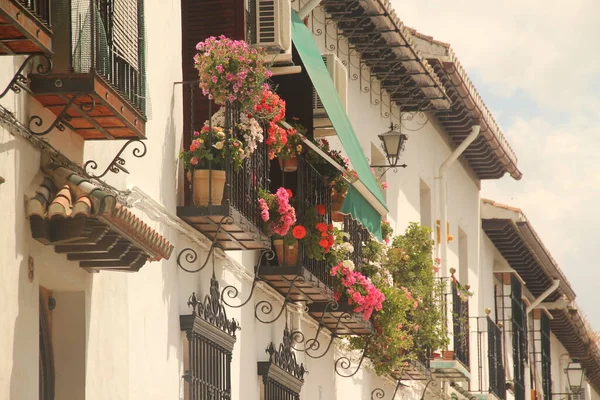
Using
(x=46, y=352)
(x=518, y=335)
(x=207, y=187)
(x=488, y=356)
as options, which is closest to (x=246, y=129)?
(x=207, y=187)

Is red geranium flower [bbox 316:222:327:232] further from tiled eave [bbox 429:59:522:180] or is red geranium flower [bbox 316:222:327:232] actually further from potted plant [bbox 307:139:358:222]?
tiled eave [bbox 429:59:522:180]

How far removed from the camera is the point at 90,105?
9.27 metres

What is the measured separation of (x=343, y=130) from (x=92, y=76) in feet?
20.7

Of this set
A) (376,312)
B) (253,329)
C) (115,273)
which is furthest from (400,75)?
(115,273)

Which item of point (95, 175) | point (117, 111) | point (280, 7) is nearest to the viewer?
point (117, 111)

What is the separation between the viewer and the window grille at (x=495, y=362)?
27.2 metres

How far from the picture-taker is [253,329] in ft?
47.7

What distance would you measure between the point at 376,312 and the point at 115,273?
7490mm

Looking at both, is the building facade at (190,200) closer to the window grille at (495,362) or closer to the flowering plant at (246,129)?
the flowering plant at (246,129)

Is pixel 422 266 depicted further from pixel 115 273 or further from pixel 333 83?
pixel 115 273

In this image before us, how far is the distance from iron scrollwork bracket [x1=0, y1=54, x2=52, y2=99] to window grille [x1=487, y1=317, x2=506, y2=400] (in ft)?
59.5

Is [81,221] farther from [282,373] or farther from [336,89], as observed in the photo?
[336,89]

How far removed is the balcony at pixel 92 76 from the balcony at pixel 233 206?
6.82ft

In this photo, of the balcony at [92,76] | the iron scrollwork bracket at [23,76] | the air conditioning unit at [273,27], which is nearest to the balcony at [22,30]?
the iron scrollwork bracket at [23,76]
